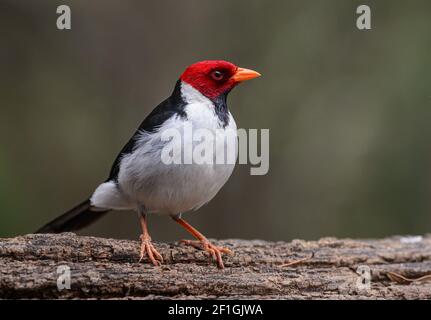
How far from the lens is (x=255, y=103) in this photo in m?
9.97

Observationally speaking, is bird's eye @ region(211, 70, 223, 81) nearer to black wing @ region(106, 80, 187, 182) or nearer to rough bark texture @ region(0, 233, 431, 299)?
black wing @ region(106, 80, 187, 182)

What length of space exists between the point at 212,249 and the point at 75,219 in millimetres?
1725

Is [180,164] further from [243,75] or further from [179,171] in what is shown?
[243,75]

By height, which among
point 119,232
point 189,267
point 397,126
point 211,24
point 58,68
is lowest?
point 119,232

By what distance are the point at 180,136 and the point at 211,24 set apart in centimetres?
502

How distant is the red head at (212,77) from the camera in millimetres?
6031

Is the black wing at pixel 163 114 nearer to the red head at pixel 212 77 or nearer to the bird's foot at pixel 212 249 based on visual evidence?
the red head at pixel 212 77

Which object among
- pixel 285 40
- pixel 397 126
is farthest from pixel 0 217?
pixel 397 126

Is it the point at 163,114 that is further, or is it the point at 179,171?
the point at 163,114

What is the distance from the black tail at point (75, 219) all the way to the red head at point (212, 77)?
1749 mm

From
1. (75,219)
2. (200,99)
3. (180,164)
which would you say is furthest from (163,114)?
(75,219)

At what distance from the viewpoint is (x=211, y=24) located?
10.3 meters

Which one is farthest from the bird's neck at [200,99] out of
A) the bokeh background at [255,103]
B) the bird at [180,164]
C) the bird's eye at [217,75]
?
the bokeh background at [255,103]

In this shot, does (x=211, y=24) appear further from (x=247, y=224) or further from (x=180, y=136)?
(x=180, y=136)
